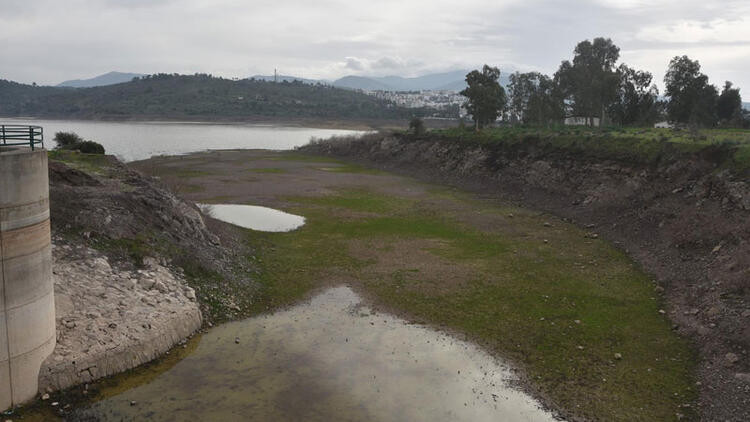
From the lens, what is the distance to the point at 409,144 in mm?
84500

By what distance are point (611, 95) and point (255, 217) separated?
53.7m

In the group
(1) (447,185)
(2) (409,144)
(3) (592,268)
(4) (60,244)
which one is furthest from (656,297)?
(2) (409,144)

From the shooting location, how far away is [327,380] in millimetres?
16922

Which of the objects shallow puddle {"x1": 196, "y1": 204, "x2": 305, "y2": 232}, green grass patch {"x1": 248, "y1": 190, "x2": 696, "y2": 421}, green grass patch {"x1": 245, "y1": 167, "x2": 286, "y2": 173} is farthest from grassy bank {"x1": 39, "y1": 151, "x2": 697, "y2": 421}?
green grass patch {"x1": 245, "y1": 167, "x2": 286, "y2": 173}

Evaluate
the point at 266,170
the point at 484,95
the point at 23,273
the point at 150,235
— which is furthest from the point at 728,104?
the point at 23,273

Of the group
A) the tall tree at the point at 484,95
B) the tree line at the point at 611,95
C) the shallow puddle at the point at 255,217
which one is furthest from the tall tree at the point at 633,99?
the shallow puddle at the point at 255,217

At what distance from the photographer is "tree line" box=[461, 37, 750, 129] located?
70062mm

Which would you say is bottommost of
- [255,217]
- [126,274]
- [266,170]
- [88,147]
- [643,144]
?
[255,217]

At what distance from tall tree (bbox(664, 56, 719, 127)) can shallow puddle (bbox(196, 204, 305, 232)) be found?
5602 centimetres

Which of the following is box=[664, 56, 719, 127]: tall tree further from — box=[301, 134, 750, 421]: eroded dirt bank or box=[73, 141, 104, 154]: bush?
box=[73, 141, 104, 154]: bush

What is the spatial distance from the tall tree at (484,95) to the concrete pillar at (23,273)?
7445 centimetres

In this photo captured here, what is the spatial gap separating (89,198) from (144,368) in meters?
11.5

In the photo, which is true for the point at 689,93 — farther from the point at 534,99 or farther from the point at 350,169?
the point at 350,169

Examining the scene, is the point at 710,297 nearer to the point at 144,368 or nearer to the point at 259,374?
the point at 259,374
